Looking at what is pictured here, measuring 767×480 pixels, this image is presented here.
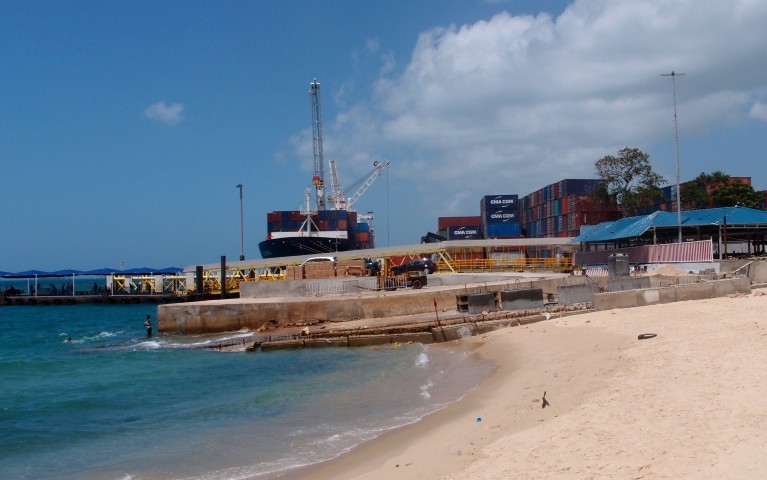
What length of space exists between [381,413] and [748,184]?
63.2 meters

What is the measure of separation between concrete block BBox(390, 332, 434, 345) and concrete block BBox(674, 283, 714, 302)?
823 cm

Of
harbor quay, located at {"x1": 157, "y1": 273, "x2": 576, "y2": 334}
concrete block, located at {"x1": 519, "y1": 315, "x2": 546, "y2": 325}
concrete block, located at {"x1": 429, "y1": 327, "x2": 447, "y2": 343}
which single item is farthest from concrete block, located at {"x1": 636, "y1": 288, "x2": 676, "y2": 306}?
harbor quay, located at {"x1": 157, "y1": 273, "x2": 576, "y2": 334}

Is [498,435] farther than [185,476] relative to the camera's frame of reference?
No

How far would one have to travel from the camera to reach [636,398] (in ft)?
31.4

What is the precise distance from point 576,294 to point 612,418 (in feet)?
56.3

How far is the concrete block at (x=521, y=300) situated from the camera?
26.3 m

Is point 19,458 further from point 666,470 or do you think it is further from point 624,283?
point 624,283

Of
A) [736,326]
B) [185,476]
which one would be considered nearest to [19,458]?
[185,476]

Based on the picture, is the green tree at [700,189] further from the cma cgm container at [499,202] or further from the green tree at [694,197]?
the cma cgm container at [499,202]

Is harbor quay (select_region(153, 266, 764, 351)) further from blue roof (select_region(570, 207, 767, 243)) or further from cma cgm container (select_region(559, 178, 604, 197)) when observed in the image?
cma cgm container (select_region(559, 178, 604, 197))

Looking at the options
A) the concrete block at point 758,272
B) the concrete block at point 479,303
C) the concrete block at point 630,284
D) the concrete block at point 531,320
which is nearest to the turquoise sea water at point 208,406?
the concrete block at point 531,320

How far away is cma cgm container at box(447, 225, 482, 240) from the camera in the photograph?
90.1 m

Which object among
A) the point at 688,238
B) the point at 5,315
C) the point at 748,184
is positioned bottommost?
the point at 5,315

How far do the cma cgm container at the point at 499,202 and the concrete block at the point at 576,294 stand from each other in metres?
62.8
